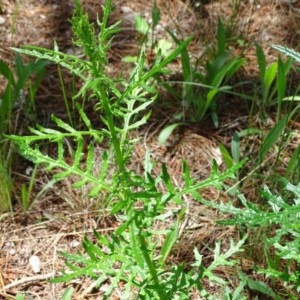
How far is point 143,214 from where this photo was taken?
4.21 ft

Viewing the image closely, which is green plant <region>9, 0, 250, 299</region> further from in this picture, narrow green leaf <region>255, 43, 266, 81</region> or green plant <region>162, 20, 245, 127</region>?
narrow green leaf <region>255, 43, 266, 81</region>

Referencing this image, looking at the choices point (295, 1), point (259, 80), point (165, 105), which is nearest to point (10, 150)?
point (165, 105)

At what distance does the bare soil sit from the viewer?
6.37 ft

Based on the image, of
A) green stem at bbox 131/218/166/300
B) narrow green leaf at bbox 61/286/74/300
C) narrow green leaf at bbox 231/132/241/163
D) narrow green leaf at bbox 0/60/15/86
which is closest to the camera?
green stem at bbox 131/218/166/300

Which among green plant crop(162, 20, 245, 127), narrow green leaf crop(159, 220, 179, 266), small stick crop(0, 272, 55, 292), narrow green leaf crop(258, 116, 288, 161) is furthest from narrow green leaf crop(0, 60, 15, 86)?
narrow green leaf crop(258, 116, 288, 161)

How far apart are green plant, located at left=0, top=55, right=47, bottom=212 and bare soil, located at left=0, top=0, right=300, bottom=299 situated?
A: 0.05 meters

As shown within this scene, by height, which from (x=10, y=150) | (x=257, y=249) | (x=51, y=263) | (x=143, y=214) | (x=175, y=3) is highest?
(x=175, y=3)

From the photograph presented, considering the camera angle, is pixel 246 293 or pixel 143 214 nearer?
pixel 143 214

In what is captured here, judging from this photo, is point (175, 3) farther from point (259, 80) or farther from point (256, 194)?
point (256, 194)

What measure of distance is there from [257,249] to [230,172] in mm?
577

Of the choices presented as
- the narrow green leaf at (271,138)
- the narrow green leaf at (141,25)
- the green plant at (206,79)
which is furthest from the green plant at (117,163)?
the narrow green leaf at (141,25)

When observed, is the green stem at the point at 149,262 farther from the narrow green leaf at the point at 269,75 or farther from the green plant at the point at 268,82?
the narrow green leaf at the point at 269,75

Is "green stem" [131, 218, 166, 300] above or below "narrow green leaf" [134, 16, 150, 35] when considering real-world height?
below

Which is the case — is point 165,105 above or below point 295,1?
below
